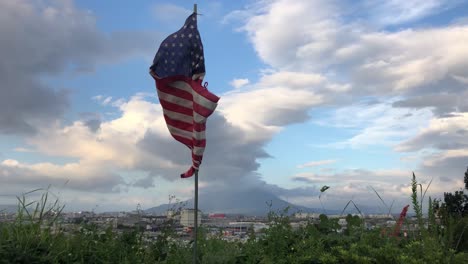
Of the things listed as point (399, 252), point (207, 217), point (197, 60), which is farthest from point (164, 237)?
point (399, 252)

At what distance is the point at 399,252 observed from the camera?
6.07 metres

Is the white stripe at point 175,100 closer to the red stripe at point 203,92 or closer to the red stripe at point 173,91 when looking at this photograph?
the red stripe at point 173,91

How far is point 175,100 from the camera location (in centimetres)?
691

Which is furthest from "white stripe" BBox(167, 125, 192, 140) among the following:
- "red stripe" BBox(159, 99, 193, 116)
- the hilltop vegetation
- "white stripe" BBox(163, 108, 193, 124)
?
the hilltop vegetation

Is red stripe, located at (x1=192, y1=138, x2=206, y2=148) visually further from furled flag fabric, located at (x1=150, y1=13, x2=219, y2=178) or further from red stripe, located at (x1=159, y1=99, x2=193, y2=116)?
red stripe, located at (x1=159, y1=99, x2=193, y2=116)

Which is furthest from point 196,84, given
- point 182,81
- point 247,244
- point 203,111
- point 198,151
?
point 247,244

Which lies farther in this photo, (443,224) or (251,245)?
(443,224)

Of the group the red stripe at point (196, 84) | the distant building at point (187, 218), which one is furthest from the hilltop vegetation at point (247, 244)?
the red stripe at point (196, 84)

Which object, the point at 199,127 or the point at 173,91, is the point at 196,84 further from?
the point at 199,127

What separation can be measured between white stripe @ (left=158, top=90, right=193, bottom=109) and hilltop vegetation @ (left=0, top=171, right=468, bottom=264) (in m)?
1.88

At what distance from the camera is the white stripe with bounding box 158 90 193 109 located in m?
6.86

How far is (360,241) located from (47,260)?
3913 millimetres

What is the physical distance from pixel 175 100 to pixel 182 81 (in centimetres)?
27

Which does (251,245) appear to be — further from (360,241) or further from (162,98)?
(162,98)
